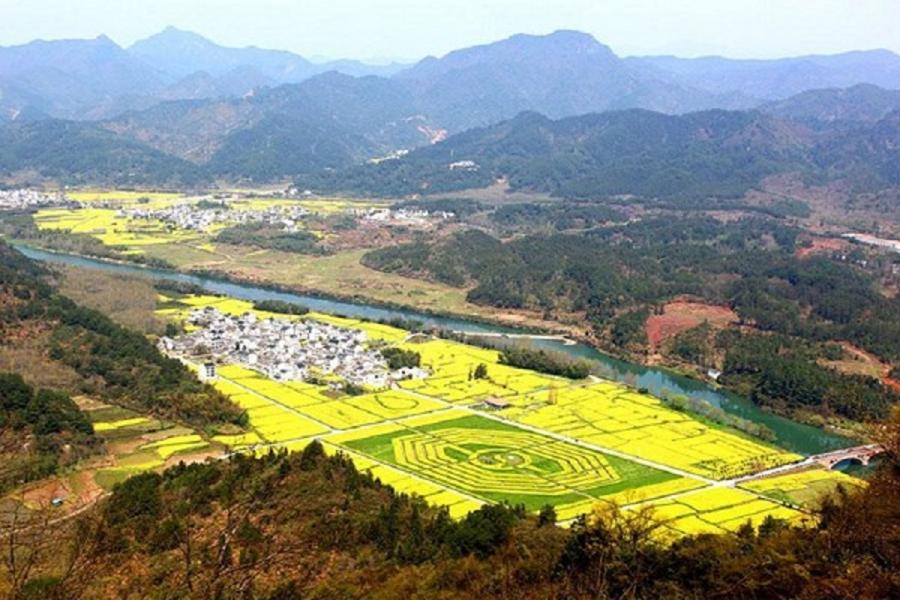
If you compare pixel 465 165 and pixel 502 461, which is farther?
pixel 465 165

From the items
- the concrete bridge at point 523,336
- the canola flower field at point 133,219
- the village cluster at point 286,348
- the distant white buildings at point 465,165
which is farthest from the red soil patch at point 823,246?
the distant white buildings at point 465,165

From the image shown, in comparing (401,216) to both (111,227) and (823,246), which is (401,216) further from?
(823,246)

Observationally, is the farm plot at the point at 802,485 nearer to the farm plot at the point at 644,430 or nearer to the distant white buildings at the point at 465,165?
the farm plot at the point at 644,430

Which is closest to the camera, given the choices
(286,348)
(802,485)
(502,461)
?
(802,485)

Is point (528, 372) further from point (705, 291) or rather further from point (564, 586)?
point (564, 586)

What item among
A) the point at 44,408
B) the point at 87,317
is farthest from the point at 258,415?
the point at 87,317

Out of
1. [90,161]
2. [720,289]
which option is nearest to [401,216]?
[720,289]

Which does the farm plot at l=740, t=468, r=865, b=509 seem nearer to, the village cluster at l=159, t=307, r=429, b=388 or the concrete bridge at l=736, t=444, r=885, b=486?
the concrete bridge at l=736, t=444, r=885, b=486
